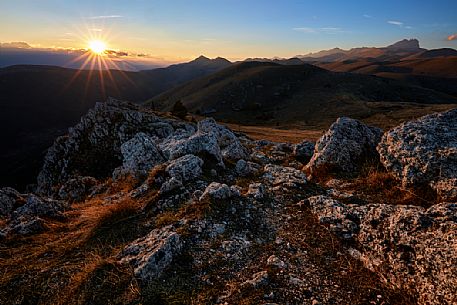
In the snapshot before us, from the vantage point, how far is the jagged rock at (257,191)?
11.4 metres

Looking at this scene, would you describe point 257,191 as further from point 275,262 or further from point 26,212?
point 26,212

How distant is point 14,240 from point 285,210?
913 cm

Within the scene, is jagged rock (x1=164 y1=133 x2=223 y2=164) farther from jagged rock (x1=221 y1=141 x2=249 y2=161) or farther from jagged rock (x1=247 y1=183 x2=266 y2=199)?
jagged rock (x1=247 y1=183 x2=266 y2=199)

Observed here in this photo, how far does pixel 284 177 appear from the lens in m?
13.6

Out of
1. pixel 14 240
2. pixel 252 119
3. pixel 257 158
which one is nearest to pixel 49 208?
pixel 14 240

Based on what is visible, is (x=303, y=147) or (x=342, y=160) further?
(x=303, y=147)

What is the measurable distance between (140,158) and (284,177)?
8.74 m

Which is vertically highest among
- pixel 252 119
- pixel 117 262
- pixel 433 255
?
pixel 433 255

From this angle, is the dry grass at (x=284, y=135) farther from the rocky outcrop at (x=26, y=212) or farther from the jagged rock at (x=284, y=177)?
the rocky outcrop at (x=26, y=212)

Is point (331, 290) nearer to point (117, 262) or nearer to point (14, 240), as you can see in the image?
point (117, 262)

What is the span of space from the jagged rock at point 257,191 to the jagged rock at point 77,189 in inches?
449

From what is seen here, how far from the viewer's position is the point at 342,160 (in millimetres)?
14203

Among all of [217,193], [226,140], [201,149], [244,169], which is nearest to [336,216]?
[217,193]

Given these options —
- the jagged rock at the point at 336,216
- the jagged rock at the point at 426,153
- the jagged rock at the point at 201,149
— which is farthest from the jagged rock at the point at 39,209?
the jagged rock at the point at 426,153
